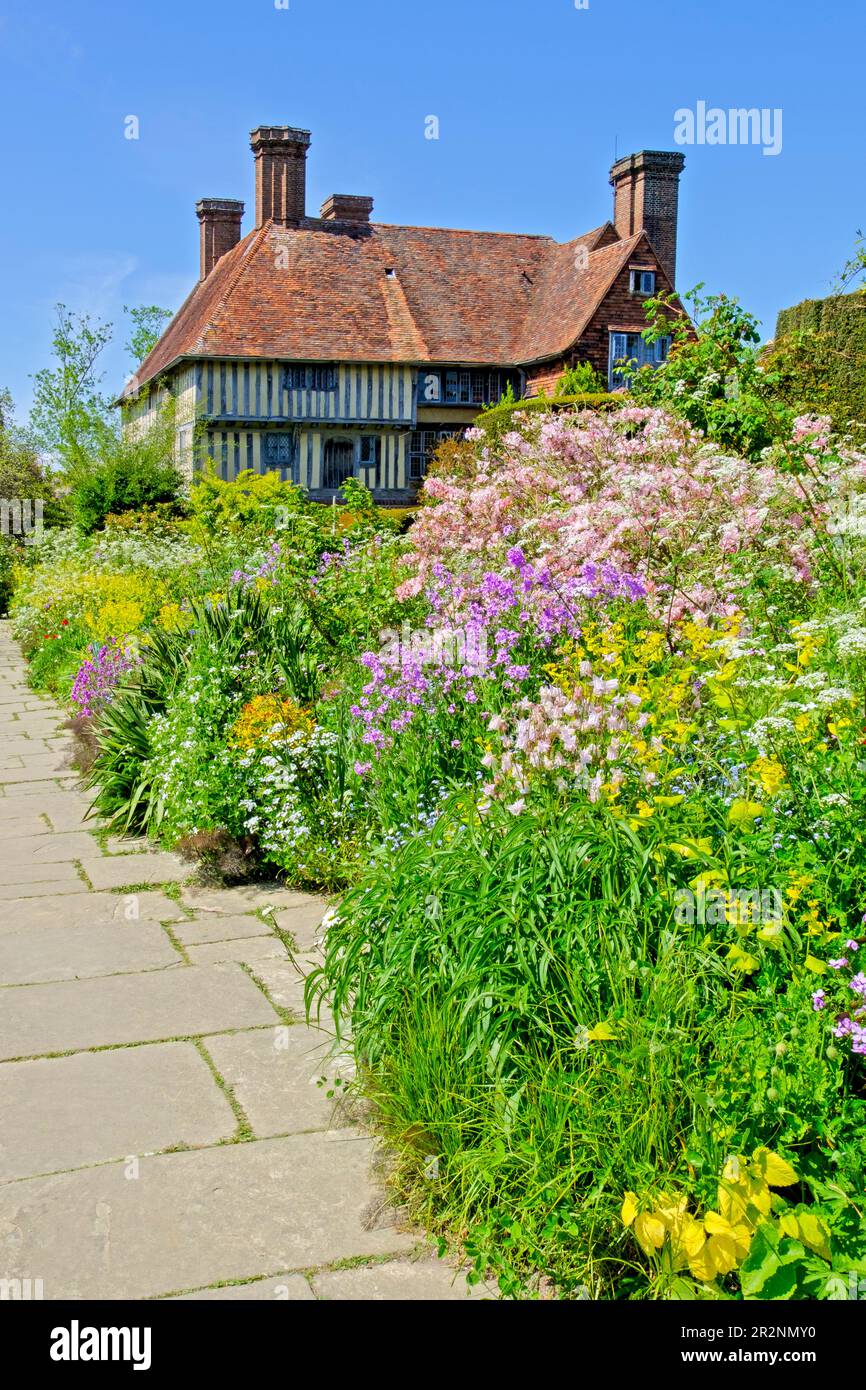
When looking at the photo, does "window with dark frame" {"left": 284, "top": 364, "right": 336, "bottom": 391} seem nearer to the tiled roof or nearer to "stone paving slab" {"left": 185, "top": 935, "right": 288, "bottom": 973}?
the tiled roof

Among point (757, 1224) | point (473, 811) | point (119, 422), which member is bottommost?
point (757, 1224)

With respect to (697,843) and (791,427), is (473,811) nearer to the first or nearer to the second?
(697,843)

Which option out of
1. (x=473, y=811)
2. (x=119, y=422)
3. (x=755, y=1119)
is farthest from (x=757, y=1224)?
(x=119, y=422)

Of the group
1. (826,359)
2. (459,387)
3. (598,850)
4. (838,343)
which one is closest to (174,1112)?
(598,850)

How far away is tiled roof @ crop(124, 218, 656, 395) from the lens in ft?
94.9

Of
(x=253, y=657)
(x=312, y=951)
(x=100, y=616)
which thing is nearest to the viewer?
(x=312, y=951)

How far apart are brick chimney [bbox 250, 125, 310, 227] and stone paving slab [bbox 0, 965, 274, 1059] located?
97.6 ft

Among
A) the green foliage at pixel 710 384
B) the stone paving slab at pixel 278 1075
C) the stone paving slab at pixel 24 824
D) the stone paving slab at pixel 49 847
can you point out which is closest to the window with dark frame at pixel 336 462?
the green foliage at pixel 710 384

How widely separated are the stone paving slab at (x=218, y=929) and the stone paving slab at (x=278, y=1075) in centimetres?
90

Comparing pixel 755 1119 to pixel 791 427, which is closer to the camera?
pixel 755 1119

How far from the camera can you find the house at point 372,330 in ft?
94.4

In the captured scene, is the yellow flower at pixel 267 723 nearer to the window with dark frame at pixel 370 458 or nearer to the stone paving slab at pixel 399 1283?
the stone paving slab at pixel 399 1283
